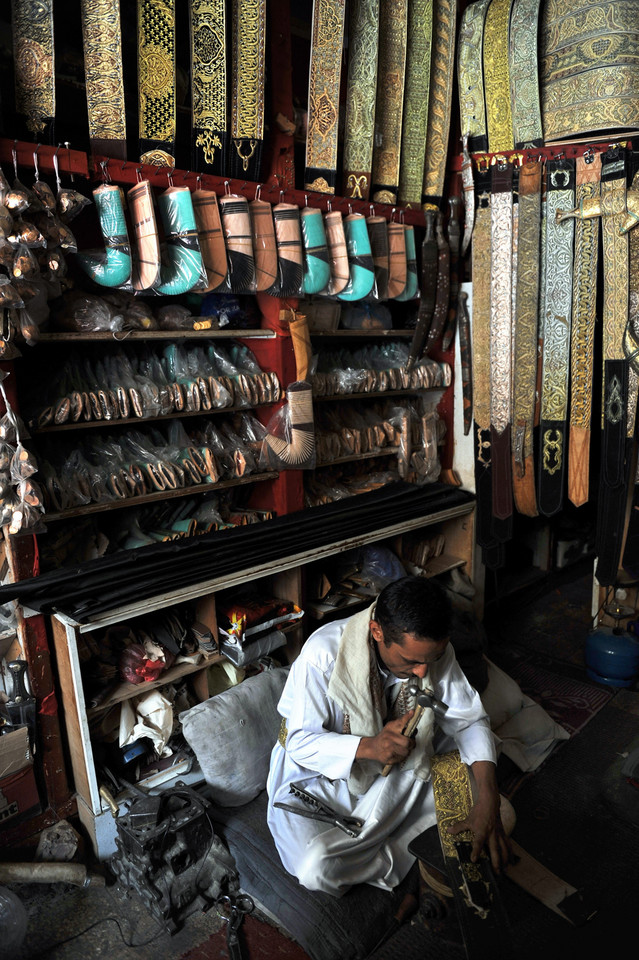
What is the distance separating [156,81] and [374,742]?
95.7 inches

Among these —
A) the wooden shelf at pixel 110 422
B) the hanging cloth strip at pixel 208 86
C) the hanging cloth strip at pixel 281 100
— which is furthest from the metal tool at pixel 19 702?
the hanging cloth strip at pixel 281 100

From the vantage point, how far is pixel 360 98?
119 inches

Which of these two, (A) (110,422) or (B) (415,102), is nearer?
(A) (110,422)

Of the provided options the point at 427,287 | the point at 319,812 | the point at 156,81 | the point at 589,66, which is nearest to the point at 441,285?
the point at 427,287

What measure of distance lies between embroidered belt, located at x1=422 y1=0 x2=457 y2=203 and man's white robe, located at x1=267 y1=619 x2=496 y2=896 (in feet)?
8.03

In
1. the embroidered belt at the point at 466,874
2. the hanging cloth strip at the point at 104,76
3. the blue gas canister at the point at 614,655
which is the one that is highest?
the hanging cloth strip at the point at 104,76

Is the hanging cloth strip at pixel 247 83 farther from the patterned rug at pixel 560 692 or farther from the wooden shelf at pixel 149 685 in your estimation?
the patterned rug at pixel 560 692

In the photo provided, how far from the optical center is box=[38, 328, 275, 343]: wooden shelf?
227 centimetres

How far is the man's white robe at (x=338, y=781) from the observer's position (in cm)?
200

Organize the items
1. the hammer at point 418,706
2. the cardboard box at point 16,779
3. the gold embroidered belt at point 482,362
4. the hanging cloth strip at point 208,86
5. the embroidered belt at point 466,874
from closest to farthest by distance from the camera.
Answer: the embroidered belt at point 466,874
the hammer at point 418,706
the cardboard box at point 16,779
the hanging cloth strip at point 208,86
the gold embroidered belt at point 482,362

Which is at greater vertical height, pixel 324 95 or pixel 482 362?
pixel 324 95

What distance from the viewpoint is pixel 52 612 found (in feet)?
7.30

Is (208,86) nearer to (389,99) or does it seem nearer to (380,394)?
(389,99)

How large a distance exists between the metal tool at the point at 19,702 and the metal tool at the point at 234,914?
903 mm
